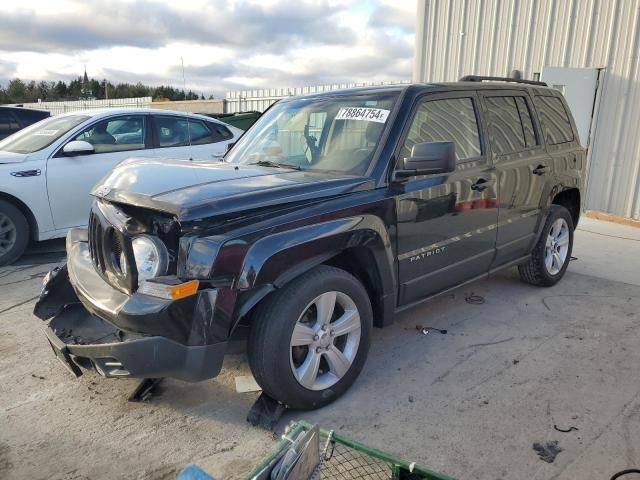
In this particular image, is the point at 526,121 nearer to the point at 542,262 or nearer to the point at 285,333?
the point at 542,262

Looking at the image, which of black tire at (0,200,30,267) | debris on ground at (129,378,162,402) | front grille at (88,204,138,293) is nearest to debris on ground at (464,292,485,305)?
debris on ground at (129,378,162,402)

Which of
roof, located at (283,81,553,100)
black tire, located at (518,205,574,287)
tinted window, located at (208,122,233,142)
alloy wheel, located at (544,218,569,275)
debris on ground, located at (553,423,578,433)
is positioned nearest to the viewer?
debris on ground, located at (553,423,578,433)

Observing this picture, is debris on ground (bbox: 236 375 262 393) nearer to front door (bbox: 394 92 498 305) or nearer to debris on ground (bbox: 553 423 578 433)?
front door (bbox: 394 92 498 305)

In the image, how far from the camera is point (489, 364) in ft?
12.0

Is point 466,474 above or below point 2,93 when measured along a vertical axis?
below

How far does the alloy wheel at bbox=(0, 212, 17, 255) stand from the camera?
5.82m

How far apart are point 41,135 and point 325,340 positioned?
202 inches

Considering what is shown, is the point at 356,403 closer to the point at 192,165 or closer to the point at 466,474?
the point at 466,474

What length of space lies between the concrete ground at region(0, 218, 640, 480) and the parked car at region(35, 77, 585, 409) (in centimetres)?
35

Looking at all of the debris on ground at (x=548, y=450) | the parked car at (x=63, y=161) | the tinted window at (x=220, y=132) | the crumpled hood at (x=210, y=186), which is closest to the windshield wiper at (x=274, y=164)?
the crumpled hood at (x=210, y=186)

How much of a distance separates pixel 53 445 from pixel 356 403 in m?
1.69

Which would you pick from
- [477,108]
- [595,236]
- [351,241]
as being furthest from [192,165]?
[595,236]

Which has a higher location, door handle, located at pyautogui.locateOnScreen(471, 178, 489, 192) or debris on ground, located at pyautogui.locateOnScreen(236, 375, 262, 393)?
door handle, located at pyautogui.locateOnScreen(471, 178, 489, 192)

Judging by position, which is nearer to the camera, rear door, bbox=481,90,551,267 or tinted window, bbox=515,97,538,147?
rear door, bbox=481,90,551,267
